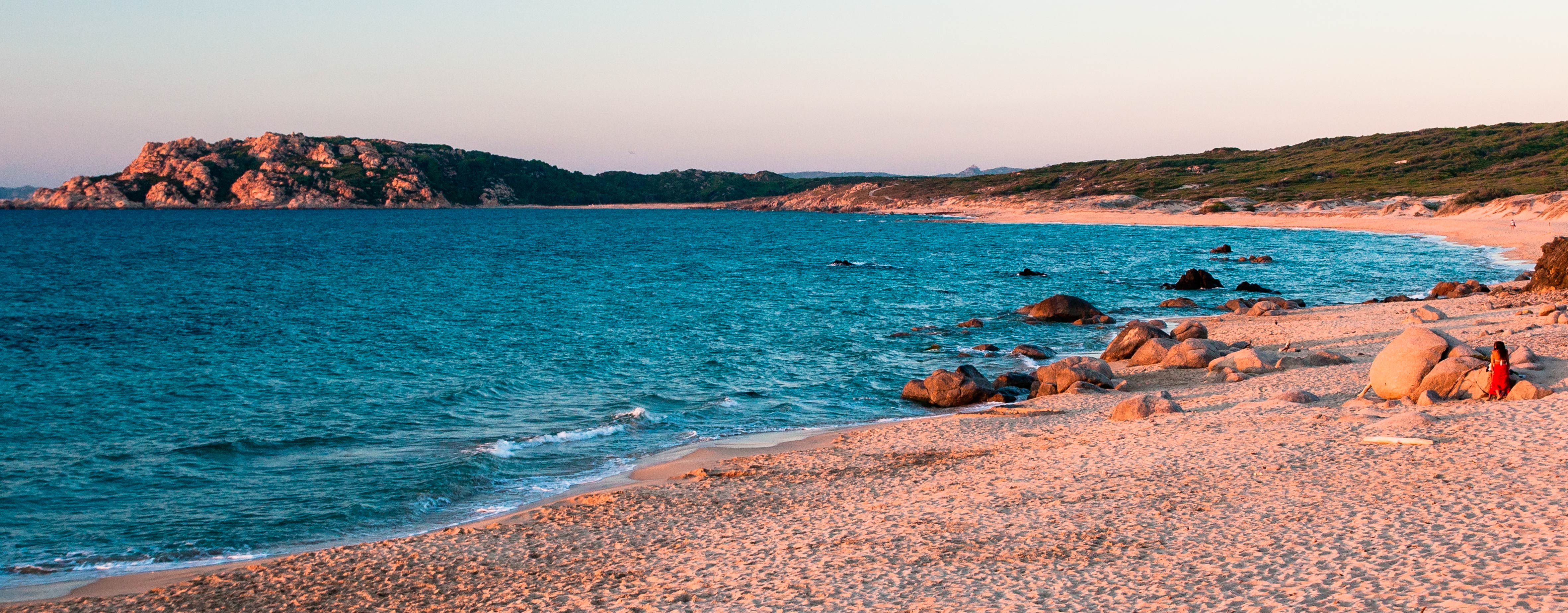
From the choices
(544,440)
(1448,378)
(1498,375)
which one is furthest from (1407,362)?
(544,440)

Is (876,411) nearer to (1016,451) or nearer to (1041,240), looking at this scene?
(1016,451)

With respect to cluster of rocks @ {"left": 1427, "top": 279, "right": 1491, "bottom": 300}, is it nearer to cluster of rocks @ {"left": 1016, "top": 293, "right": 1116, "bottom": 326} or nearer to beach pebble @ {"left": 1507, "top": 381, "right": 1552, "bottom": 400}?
cluster of rocks @ {"left": 1016, "top": 293, "right": 1116, "bottom": 326}

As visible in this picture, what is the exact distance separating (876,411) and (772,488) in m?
8.41

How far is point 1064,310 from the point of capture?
41406 millimetres

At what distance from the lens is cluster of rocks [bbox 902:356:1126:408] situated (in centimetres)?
2480

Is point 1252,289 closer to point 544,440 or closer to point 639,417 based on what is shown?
point 639,417

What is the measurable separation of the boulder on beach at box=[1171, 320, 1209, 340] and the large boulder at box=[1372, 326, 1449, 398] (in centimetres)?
1038

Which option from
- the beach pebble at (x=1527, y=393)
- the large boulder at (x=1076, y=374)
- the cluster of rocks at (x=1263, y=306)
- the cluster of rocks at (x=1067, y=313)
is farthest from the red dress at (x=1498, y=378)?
the cluster of rocks at (x=1067, y=313)

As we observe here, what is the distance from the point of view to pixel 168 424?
22.8 m

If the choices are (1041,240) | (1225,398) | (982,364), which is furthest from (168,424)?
(1041,240)

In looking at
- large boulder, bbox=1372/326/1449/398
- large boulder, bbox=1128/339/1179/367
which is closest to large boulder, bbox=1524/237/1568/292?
large boulder, bbox=1128/339/1179/367

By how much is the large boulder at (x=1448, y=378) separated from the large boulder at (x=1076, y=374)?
7.29m

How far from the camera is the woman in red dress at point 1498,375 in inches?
714

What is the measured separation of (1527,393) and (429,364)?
28650mm
